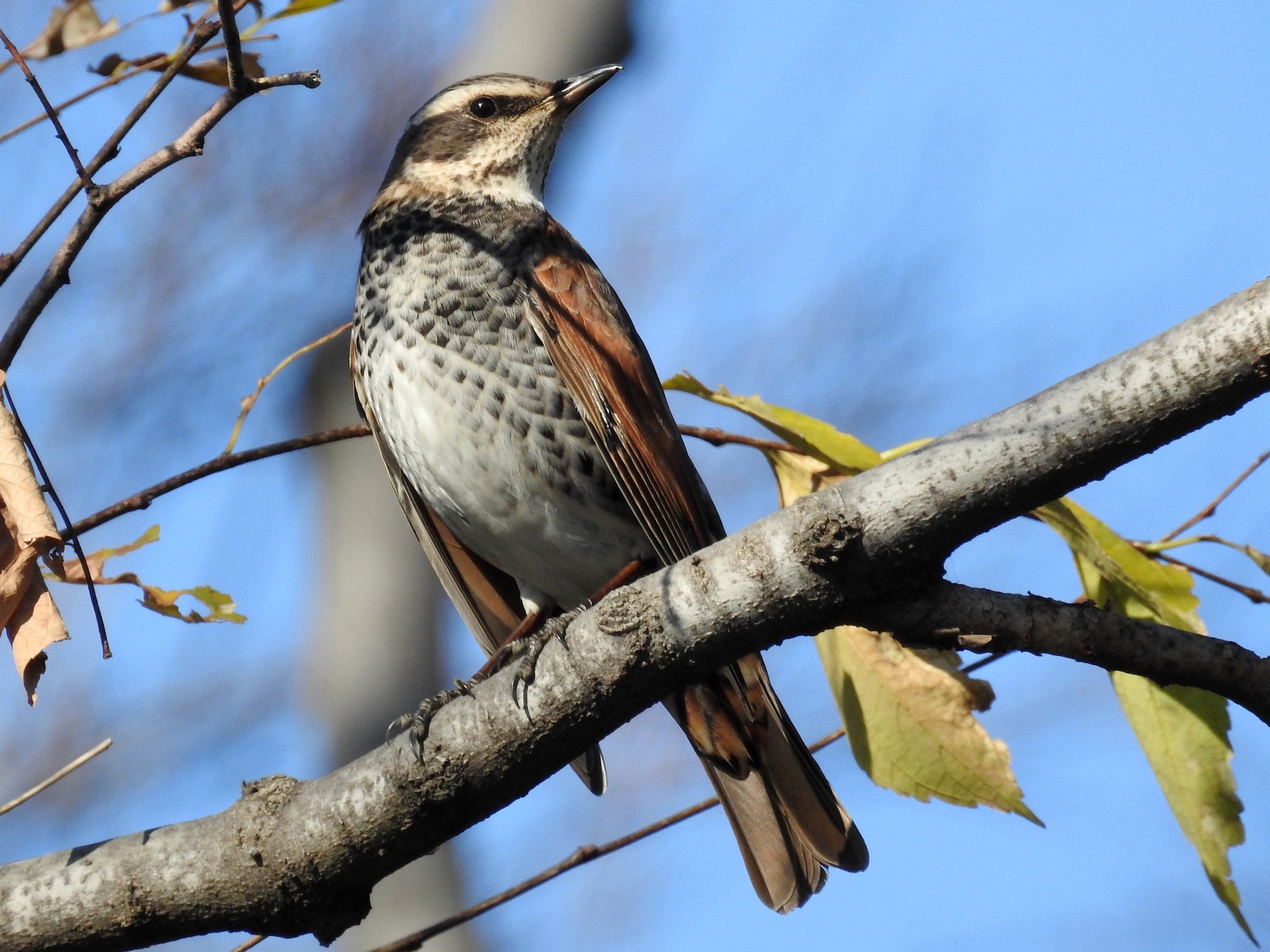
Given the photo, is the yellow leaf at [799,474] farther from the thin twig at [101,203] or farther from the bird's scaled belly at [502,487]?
the thin twig at [101,203]

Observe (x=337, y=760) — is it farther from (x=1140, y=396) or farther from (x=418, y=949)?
(x=1140, y=396)

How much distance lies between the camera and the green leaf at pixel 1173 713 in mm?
2760

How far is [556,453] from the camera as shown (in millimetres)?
4020

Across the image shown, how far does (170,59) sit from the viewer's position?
2.87 m

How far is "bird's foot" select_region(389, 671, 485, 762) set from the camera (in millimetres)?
2627

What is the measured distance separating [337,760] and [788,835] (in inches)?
107

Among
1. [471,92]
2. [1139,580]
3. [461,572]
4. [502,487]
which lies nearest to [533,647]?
[502,487]

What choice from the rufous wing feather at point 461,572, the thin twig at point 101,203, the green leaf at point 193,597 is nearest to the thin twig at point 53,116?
the thin twig at point 101,203

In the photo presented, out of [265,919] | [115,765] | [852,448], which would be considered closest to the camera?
[265,919]

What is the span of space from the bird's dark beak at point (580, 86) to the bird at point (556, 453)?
77cm

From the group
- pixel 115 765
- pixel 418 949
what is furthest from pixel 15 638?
pixel 115 765

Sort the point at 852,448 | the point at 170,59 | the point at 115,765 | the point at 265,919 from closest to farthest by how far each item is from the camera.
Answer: the point at 265,919
the point at 170,59
the point at 852,448
the point at 115,765

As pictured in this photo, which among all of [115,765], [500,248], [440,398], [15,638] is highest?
[115,765]

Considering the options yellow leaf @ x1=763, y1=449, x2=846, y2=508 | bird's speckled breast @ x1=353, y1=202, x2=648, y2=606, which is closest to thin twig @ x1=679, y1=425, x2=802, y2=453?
yellow leaf @ x1=763, y1=449, x2=846, y2=508
